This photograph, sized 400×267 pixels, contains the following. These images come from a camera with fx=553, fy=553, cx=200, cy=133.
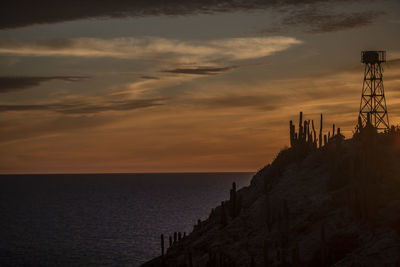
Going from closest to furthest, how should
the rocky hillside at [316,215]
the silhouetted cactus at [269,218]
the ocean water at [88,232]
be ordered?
the rocky hillside at [316,215]
the silhouetted cactus at [269,218]
the ocean water at [88,232]

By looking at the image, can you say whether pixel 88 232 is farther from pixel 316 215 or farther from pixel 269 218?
pixel 316 215

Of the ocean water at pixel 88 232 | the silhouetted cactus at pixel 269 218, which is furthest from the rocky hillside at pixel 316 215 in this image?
the ocean water at pixel 88 232

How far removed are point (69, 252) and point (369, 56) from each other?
59239 millimetres

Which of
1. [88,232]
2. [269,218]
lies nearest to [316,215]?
[269,218]

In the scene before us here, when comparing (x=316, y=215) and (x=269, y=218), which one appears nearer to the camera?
(x=316, y=215)

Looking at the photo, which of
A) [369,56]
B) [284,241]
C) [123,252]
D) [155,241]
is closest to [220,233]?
[284,241]

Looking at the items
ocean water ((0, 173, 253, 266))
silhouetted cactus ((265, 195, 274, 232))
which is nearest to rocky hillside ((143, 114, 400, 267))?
silhouetted cactus ((265, 195, 274, 232))

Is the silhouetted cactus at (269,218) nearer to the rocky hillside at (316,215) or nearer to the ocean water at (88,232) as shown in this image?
the rocky hillside at (316,215)

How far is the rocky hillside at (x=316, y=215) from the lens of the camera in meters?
43.1

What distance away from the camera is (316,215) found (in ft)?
160

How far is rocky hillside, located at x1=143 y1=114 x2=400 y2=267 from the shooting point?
43.1m

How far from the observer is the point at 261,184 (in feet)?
208

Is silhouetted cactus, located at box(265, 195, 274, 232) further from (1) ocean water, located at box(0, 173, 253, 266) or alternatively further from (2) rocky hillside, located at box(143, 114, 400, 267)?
(1) ocean water, located at box(0, 173, 253, 266)

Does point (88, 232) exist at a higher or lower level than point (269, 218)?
lower
